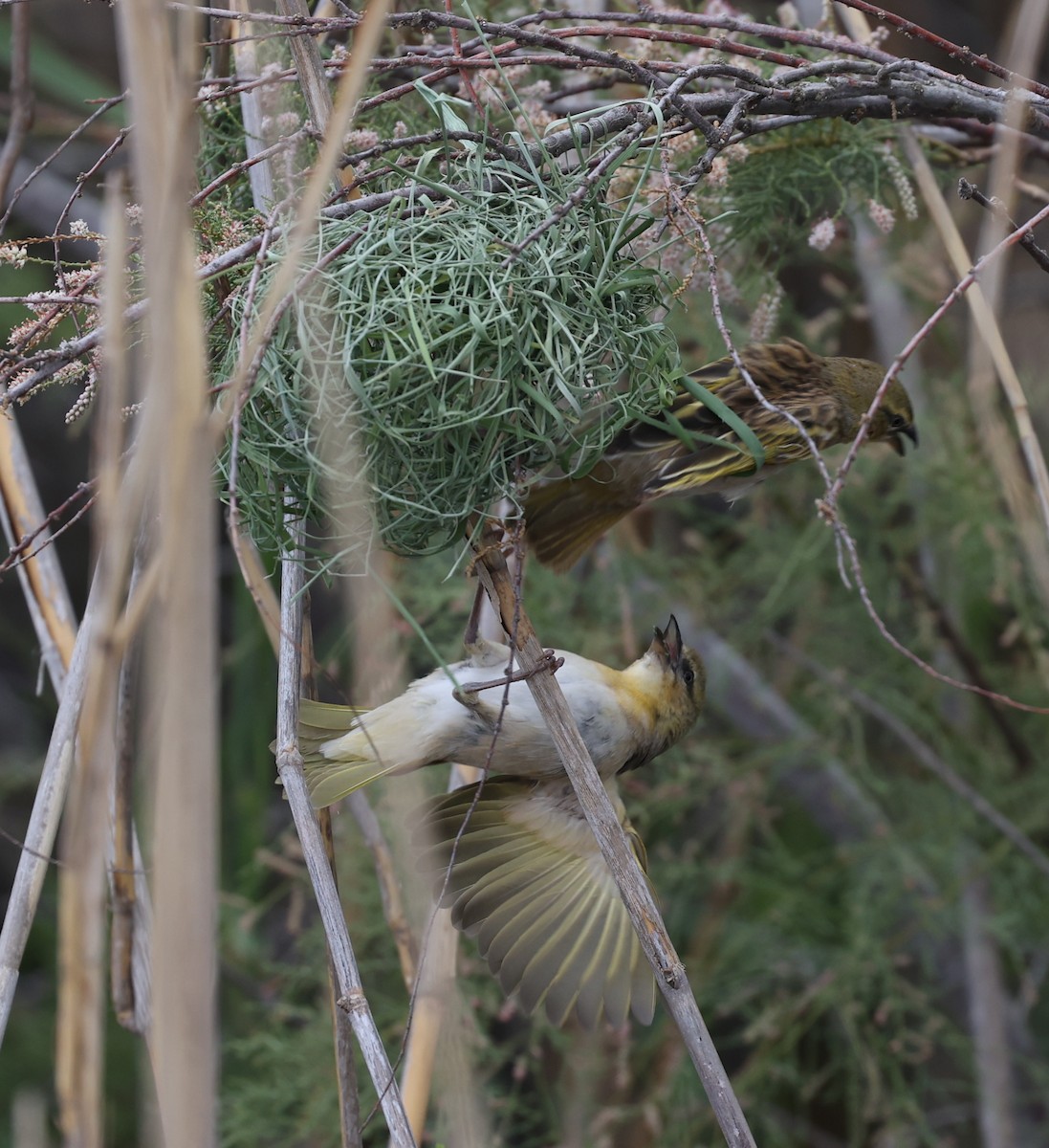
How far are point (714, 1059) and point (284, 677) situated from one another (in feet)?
2.43

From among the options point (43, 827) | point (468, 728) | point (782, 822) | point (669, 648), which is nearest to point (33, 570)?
point (43, 827)

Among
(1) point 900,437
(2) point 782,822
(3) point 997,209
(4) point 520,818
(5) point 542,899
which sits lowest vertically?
(2) point 782,822

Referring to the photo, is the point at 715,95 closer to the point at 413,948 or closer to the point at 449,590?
the point at 413,948

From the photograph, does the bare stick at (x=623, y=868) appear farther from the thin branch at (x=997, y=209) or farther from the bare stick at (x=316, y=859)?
the thin branch at (x=997, y=209)

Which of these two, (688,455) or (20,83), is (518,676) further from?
(20,83)

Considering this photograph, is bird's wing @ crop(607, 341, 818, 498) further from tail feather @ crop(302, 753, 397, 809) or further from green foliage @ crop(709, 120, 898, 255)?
tail feather @ crop(302, 753, 397, 809)

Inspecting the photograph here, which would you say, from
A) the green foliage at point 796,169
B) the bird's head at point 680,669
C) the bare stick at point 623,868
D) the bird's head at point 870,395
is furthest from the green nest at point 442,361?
the bird's head at point 680,669

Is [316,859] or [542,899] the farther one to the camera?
[542,899]

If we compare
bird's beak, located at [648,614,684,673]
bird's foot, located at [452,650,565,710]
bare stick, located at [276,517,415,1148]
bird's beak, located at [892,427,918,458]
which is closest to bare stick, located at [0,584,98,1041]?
bare stick, located at [276,517,415,1148]

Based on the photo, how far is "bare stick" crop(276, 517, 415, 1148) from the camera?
1.41 m

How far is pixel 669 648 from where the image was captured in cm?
247

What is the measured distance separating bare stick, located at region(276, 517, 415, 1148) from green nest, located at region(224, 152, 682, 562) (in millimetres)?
141

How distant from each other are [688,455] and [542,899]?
0.85 m

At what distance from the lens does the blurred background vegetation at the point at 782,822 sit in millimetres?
3414
